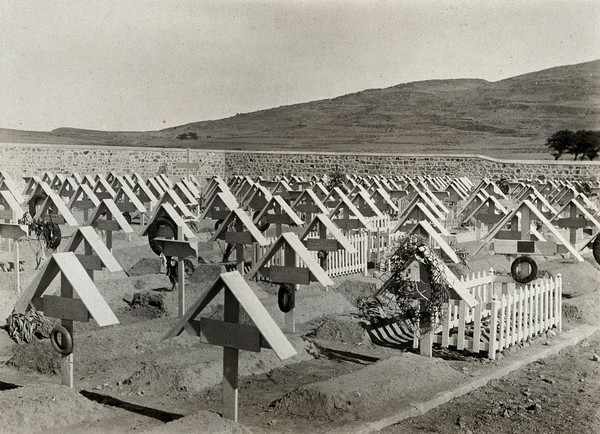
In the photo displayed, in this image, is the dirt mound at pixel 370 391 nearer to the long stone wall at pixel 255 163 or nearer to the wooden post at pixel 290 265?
the wooden post at pixel 290 265

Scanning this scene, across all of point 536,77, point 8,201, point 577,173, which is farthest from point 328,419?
point 536,77

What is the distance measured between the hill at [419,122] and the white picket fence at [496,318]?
6171cm

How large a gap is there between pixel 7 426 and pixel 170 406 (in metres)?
1.99

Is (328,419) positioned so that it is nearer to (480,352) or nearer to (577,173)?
(480,352)

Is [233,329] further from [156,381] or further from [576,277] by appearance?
[576,277]

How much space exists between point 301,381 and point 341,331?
223 cm

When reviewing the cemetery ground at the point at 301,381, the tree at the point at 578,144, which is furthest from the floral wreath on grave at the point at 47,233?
the tree at the point at 578,144

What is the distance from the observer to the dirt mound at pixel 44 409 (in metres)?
6.35

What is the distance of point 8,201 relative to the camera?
631 inches

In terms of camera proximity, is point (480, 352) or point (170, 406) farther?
point (480, 352)

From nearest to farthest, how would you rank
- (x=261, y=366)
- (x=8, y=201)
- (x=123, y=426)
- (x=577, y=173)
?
(x=123, y=426), (x=261, y=366), (x=8, y=201), (x=577, y=173)

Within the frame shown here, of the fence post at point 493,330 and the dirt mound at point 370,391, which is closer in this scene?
the dirt mound at point 370,391

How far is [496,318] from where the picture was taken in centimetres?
992

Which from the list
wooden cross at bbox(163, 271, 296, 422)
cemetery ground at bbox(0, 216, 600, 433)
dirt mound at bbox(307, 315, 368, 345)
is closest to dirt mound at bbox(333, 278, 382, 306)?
cemetery ground at bbox(0, 216, 600, 433)
